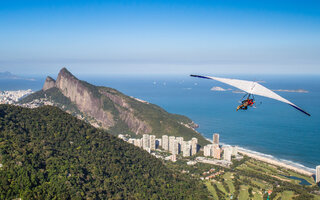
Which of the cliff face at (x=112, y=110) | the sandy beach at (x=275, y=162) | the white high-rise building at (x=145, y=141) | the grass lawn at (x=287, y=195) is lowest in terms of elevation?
the grass lawn at (x=287, y=195)

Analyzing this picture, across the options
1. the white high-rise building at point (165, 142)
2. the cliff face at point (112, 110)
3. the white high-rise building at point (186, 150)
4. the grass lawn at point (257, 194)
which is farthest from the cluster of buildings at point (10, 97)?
the grass lawn at point (257, 194)

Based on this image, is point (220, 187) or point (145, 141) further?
point (145, 141)

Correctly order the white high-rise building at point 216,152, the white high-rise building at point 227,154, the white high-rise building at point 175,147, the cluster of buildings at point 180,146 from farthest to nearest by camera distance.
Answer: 1. the white high-rise building at point 175,147
2. the cluster of buildings at point 180,146
3. the white high-rise building at point 216,152
4. the white high-rise building at point 227,154

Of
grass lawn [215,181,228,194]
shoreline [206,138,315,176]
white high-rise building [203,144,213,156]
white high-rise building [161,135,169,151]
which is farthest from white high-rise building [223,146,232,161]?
white high-rise building [161,135,169,151]

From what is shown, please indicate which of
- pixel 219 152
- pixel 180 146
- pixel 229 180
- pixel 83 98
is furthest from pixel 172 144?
pixel 83 98

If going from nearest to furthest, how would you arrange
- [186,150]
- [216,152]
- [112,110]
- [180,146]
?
1. [216,152]
2. [186,150]
3. [180,146]
4. [112,110]

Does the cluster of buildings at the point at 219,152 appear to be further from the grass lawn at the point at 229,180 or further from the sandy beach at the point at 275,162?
the grass lawn at the point at 229,180

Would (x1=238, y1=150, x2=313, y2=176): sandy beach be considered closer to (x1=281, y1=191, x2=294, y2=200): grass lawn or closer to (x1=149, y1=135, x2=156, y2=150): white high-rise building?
(x1=281, y1=191, x2=294, y2=200): grass lawn

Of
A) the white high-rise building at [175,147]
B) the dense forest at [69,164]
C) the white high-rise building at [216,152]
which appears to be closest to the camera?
the dense forest at [69,164]

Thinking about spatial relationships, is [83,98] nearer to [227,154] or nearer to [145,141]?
[145,141]
